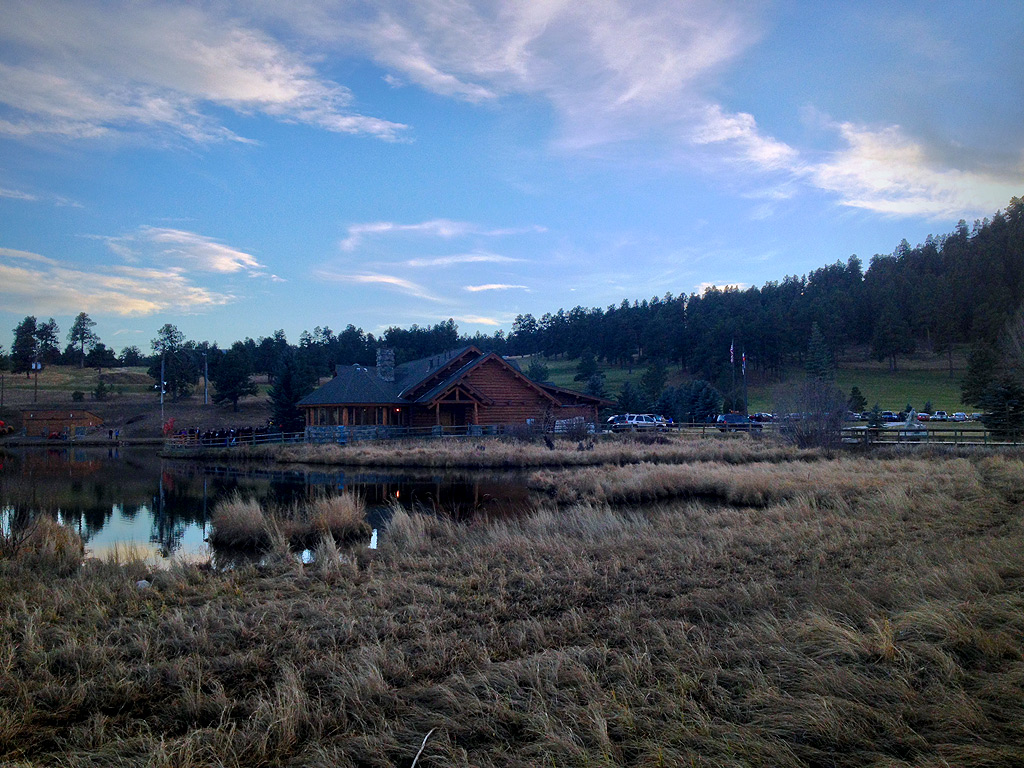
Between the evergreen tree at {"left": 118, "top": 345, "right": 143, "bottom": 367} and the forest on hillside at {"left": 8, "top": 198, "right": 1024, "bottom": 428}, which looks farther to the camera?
the evergreen tree at {"left": 118, "top": 345, "right": 143, "bottom": 367}

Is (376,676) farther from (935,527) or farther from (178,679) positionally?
(935,527)

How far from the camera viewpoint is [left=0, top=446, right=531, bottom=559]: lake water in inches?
619

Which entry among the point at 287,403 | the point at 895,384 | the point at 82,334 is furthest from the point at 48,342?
the point at 895,384

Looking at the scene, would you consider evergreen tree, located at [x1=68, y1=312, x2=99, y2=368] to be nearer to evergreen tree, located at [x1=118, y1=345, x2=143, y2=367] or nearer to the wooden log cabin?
evergreen tree, located at [x1=118, y1=345, x2=143, y2=367]

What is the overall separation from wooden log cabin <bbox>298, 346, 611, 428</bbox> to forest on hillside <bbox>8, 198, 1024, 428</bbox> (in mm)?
14159

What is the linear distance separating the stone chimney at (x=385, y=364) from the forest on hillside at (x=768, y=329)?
11.7 meters

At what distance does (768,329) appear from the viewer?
277 ft

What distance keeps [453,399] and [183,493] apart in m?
21.8

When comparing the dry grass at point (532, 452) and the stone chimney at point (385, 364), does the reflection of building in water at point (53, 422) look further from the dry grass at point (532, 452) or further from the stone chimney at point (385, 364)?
the dry grass at point (532, 452)

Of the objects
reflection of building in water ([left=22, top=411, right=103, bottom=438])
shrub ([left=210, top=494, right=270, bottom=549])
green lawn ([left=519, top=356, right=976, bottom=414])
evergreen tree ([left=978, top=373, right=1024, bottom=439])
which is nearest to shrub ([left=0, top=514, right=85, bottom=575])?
shrub ([left=210, top=494, right=270, bottom=549])

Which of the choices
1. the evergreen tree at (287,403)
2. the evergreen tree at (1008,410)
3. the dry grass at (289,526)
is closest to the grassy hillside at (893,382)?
the evergreen tree at (1008,410)

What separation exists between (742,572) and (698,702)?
13.9 feet

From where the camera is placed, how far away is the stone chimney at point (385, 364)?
49641mm

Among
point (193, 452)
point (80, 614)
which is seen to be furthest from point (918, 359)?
point (80, 614)
